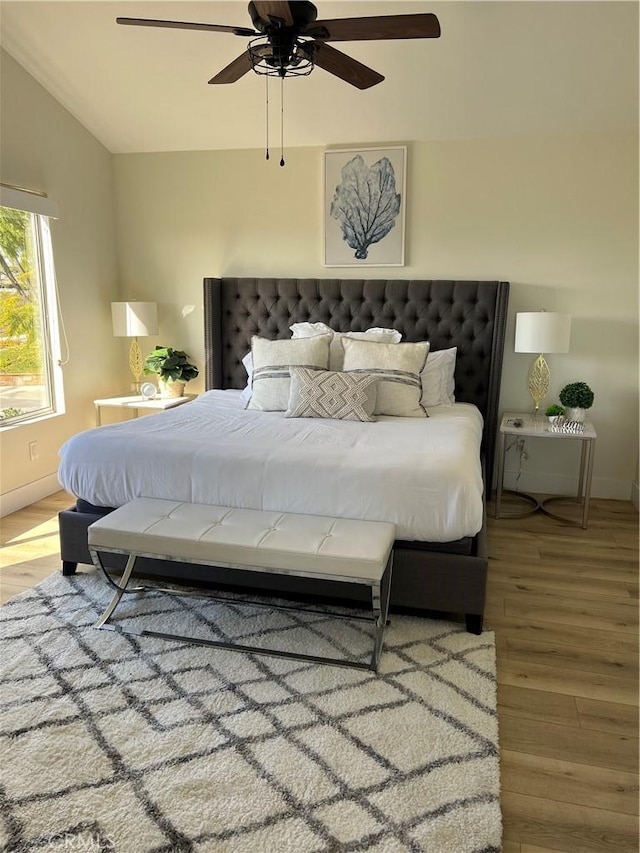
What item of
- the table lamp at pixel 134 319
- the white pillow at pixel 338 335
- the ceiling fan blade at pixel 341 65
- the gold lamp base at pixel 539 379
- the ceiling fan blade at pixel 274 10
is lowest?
the gold lamp base at pixel 539 379

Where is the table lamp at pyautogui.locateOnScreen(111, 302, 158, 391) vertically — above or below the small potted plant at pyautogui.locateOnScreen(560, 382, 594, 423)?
above

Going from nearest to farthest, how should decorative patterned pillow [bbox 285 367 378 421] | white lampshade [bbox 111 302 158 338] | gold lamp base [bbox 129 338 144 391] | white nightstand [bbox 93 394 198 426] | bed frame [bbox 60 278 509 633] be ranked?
decorative patterned pillow [bbox 285 367 378 421]
bed frame [bbox 60 278 509 633]
white nightstand [bbox 93 394 198 426]
white lampshade [bbox 111 302 158 338]
gold lamp base [bbox 129 338 144 391]

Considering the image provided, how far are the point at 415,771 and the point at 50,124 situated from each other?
4.38m

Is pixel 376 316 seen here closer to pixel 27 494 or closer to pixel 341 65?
pixel 341 65

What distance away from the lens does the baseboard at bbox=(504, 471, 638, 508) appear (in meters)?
4.21

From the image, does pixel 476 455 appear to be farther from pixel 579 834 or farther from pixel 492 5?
pixel 492 5

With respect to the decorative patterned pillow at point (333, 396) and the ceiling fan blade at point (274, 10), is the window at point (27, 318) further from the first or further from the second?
the ceiling fan blade at point (274, 10)

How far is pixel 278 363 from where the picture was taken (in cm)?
393

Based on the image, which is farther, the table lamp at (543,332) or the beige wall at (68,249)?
the beige wall at (68,249)

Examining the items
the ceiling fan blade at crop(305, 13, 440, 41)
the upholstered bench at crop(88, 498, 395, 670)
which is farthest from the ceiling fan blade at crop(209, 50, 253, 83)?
the upholstered bench at crop(88, 498, 395, 670)

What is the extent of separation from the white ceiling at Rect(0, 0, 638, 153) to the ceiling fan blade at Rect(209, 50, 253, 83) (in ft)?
2.25

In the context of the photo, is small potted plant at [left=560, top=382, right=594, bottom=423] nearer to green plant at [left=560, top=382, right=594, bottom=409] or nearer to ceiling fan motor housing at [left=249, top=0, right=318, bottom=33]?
green plant at [left=560, top=382, right=594, bottom=409]

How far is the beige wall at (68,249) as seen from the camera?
383 centimetres

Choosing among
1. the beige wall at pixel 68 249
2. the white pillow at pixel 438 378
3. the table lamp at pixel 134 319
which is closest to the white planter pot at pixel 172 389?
the table lamp at pixel 134 319
